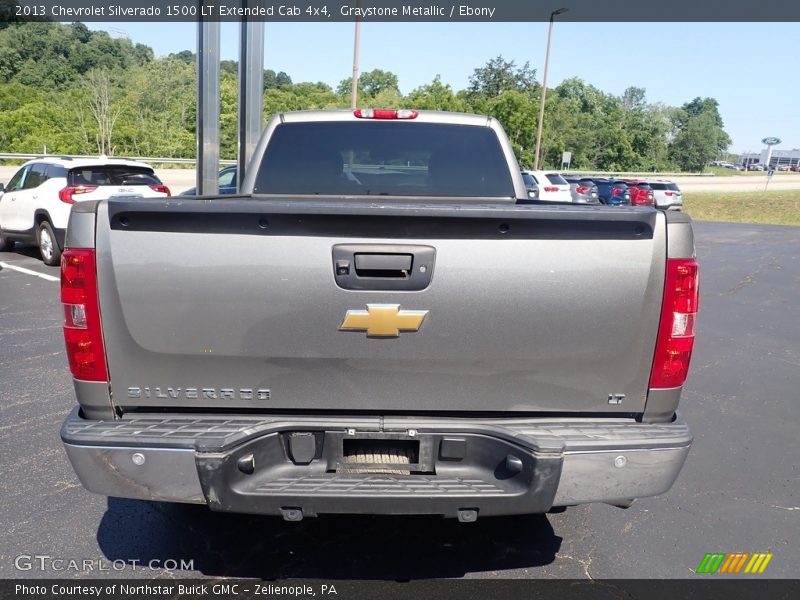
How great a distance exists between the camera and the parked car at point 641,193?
93.7ft

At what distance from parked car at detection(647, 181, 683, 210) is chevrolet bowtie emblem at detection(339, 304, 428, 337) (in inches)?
1164

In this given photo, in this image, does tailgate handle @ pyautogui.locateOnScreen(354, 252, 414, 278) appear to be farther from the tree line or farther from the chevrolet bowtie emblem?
the tree line

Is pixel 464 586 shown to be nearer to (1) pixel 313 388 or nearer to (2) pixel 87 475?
(1) pixel 313 388

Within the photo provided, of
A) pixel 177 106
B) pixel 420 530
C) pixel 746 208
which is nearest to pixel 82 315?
pixel 420 530

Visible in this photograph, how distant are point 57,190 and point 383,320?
10777 millimetres

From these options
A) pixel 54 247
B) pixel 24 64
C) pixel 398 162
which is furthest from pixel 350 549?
pixel 24 64

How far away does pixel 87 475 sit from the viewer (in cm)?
256

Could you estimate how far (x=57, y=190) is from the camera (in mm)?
11445

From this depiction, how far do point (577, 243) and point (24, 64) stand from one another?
69.9 m

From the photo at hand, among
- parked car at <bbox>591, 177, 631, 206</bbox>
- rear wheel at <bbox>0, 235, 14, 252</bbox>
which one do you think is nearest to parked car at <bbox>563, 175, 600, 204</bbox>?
parked car at <bbox>591, 177, 631, 206</bbox>

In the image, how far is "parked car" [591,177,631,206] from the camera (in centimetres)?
3020

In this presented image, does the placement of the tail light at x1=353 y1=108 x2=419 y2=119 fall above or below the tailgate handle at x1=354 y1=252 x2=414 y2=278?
above
